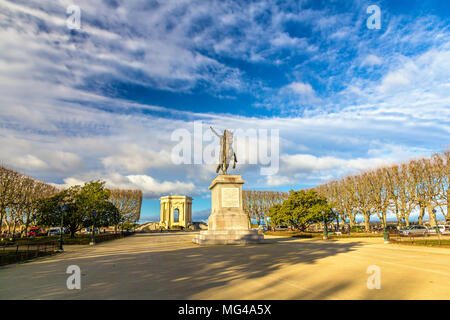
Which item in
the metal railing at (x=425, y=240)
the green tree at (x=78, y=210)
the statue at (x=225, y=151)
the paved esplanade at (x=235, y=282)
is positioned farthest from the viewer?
the green tree at (x=78, y=210)

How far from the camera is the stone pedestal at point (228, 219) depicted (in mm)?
20969

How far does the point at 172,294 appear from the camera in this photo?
6617 mm

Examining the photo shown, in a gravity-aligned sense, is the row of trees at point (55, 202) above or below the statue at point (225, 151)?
below

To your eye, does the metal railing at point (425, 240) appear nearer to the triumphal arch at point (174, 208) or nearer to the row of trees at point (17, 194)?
the row of trees at point (17, 194)

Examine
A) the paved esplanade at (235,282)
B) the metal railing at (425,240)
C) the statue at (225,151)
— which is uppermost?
the statue at (225,151)

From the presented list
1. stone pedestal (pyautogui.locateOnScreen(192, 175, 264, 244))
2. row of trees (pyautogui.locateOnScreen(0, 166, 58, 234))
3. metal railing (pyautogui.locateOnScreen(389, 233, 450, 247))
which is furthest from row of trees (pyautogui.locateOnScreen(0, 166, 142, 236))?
metal railing (pyautogui.locateOnScreen(389, 233, 450, 247))

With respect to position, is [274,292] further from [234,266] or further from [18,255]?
[18,255]

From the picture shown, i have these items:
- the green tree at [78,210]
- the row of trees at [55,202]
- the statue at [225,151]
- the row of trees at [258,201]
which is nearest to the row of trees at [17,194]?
the row of trees at [55,202]

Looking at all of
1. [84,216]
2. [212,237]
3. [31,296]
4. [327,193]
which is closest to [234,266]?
[31,296]

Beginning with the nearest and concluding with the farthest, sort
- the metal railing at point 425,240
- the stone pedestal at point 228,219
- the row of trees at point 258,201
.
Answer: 1. the metal railing at point 425,240
2. the stone pedestal at point 228,219
3. the row of trees at point 258,201

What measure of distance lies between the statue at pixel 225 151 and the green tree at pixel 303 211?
12971 millimetres

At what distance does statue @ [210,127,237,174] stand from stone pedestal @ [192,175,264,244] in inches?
72.8

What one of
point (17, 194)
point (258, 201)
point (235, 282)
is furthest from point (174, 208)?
point (235, 282)
